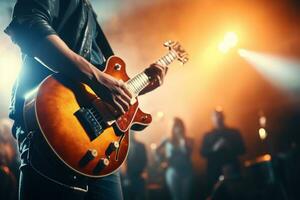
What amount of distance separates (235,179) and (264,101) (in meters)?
5.41

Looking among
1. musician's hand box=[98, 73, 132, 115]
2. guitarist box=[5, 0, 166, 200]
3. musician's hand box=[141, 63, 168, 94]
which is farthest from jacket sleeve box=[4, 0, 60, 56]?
musician's hand box=[141, 63, 168, 94]

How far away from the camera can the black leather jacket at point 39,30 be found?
1692 millimetres

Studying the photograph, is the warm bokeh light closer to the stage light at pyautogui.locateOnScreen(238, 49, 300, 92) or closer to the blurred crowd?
the blurred crowd

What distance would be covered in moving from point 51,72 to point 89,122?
337 mm

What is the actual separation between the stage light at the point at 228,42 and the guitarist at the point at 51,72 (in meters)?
8.95

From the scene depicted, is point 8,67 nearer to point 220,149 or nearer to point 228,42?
point 220,149

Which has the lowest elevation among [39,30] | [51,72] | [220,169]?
[220,169]

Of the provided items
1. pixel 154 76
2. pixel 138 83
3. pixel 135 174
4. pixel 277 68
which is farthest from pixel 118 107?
pixel 277 68

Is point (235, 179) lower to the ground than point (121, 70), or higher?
lower

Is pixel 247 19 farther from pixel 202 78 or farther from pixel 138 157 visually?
pixel 138 157

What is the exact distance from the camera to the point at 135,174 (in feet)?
25.2

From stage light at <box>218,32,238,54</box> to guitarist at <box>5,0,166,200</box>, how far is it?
8.95 metres

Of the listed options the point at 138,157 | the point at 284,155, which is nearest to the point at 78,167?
the point at 138,157

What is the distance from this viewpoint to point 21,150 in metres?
1.66
